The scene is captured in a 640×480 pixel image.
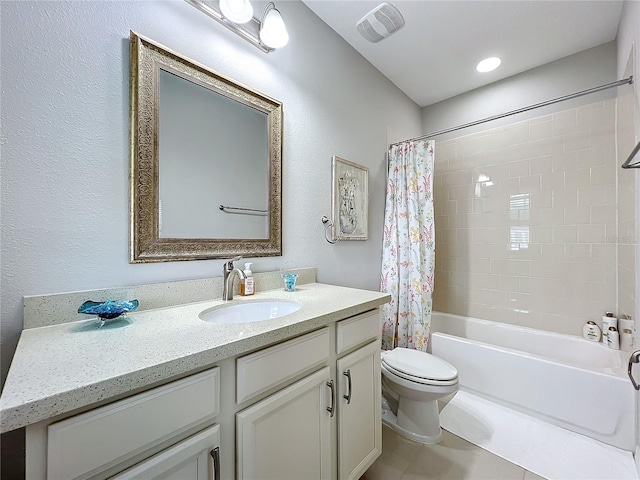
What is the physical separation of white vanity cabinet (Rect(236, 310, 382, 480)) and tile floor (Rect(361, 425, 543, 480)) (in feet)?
0.79

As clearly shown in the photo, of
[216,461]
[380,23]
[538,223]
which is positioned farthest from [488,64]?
[216,461]

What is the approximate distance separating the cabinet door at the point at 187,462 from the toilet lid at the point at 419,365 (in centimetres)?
120

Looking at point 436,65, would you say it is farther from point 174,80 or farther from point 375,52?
point 174,80

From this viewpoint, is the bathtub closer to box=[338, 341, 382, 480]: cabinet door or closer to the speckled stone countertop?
box=[338, 341, 382, 480]: cabinet door

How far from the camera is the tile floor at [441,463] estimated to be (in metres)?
1.36

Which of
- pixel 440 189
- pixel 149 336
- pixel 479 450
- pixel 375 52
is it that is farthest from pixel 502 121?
pixel 149 336

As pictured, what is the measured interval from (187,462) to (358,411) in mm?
740

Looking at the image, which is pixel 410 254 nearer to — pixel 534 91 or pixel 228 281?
pixel 228 281

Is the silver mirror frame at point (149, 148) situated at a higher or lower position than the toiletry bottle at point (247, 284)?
higher

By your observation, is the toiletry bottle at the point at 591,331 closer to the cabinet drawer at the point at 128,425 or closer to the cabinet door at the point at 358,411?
the cabinet door at the point at 358,411

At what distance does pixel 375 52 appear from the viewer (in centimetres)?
206

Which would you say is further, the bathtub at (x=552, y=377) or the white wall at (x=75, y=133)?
the bathtub at (x=552, y=377)

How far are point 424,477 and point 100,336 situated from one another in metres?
1.59

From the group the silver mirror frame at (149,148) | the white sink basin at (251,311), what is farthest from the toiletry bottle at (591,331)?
the silver mirror frame at (149,148)
